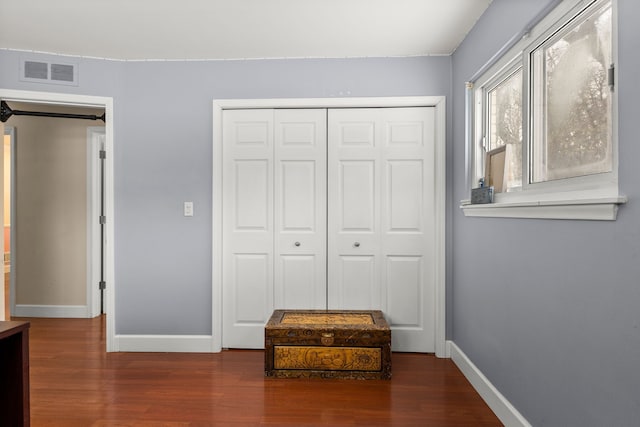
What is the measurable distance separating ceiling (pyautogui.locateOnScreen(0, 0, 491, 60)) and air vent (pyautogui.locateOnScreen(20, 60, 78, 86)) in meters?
0.10

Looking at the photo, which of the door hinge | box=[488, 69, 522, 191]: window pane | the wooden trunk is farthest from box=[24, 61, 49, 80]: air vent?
the door hinge

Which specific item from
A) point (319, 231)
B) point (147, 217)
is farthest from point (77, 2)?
point (319, 231)

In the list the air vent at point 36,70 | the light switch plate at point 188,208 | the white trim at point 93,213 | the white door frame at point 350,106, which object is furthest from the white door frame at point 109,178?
the white trim at point 93,213

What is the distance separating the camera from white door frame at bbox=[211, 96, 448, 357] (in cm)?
306

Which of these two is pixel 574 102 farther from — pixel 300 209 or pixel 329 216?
pixel 300 209

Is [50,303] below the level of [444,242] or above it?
below

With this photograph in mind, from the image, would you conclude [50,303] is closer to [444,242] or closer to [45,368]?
[45,368]

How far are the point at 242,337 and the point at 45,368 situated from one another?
139 cm

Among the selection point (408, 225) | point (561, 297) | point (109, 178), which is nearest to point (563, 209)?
point (561, 297)

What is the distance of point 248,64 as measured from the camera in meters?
3.16

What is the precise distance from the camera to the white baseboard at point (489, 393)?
2.00 m

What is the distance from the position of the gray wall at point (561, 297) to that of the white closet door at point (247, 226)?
5.02 ft

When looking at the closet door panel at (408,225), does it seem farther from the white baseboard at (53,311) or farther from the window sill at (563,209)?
the white baseboard at (53,311)

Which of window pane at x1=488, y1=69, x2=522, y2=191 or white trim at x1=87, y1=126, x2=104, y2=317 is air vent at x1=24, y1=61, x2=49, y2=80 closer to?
→ white trim at x1=87, y1=126, x2=104, y2=317
